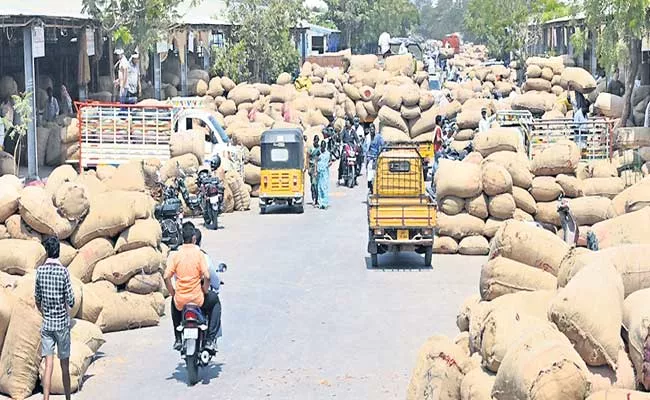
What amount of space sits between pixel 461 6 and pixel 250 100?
561 ft

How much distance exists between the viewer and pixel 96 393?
1098cm

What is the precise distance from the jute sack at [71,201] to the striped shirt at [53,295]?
136 inches

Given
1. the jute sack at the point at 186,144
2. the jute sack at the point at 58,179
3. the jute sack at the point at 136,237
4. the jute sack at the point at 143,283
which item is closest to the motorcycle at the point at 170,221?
the jute sack at the point at 58,179

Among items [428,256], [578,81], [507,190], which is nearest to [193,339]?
[428,256]

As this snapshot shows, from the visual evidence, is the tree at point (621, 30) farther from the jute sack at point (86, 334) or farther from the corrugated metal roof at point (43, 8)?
the jute sack at point (86, 334)

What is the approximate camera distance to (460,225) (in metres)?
19.0

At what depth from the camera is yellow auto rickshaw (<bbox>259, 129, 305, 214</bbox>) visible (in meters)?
23.5

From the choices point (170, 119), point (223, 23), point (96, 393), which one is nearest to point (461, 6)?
point (223, 23)

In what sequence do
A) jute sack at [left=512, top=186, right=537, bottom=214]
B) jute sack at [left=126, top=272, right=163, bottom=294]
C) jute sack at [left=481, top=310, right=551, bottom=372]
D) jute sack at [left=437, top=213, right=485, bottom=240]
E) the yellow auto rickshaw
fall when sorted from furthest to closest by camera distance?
the yellow auto rickshaw < jute sack at [left=512, top=186, right=537, bottom=214] < jute sack at [left=437, top=213, right=485, bottom=240] < jute sack at [left=126, top=272, right=163, bottom=294] < jute sack at [left=481, top=310, right=551, bottom=372]

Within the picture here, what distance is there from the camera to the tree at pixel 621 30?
2441 centimetres

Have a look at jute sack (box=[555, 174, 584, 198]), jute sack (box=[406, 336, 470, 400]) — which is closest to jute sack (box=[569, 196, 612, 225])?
jute sack (box=[555, 174, 584, 198])

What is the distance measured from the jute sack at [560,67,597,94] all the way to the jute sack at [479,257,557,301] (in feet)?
77.5

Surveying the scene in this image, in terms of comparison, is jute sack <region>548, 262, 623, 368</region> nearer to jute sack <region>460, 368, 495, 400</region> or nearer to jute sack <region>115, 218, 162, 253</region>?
jute sack <region>460, 368, 495, 400</region>

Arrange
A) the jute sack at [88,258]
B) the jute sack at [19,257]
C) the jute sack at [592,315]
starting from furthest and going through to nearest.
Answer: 1. the jute sack at [88,258]
2. the jute sack at [19,257]
3. the jute sack at [592,315]
